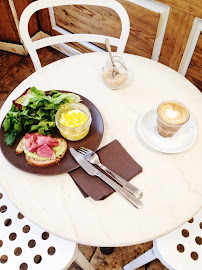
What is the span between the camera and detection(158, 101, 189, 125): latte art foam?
3.29ft

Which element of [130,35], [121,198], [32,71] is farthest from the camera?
[32,71]

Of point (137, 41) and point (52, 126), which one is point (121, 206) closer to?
point (52, 126)

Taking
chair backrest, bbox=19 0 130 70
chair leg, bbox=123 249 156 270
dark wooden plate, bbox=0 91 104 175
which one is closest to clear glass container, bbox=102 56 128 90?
dark wooden plate, bbox=0 91 104 175

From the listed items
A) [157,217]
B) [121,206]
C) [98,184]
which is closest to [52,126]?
[98,184]

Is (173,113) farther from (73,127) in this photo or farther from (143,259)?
(143,259)

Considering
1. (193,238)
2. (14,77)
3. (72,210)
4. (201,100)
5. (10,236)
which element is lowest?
(14,77)

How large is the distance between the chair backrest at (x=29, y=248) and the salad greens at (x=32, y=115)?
1.33 ft

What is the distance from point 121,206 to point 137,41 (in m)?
1.45

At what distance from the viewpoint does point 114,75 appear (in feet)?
3.97

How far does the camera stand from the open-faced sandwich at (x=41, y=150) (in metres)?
0.97

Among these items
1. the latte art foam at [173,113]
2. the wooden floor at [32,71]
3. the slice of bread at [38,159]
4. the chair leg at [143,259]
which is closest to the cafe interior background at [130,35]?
the wooden floor at [32,71]

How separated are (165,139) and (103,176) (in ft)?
1.05

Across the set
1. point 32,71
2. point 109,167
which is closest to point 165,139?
point 109,167

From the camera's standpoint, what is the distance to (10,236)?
1109 millimetres
